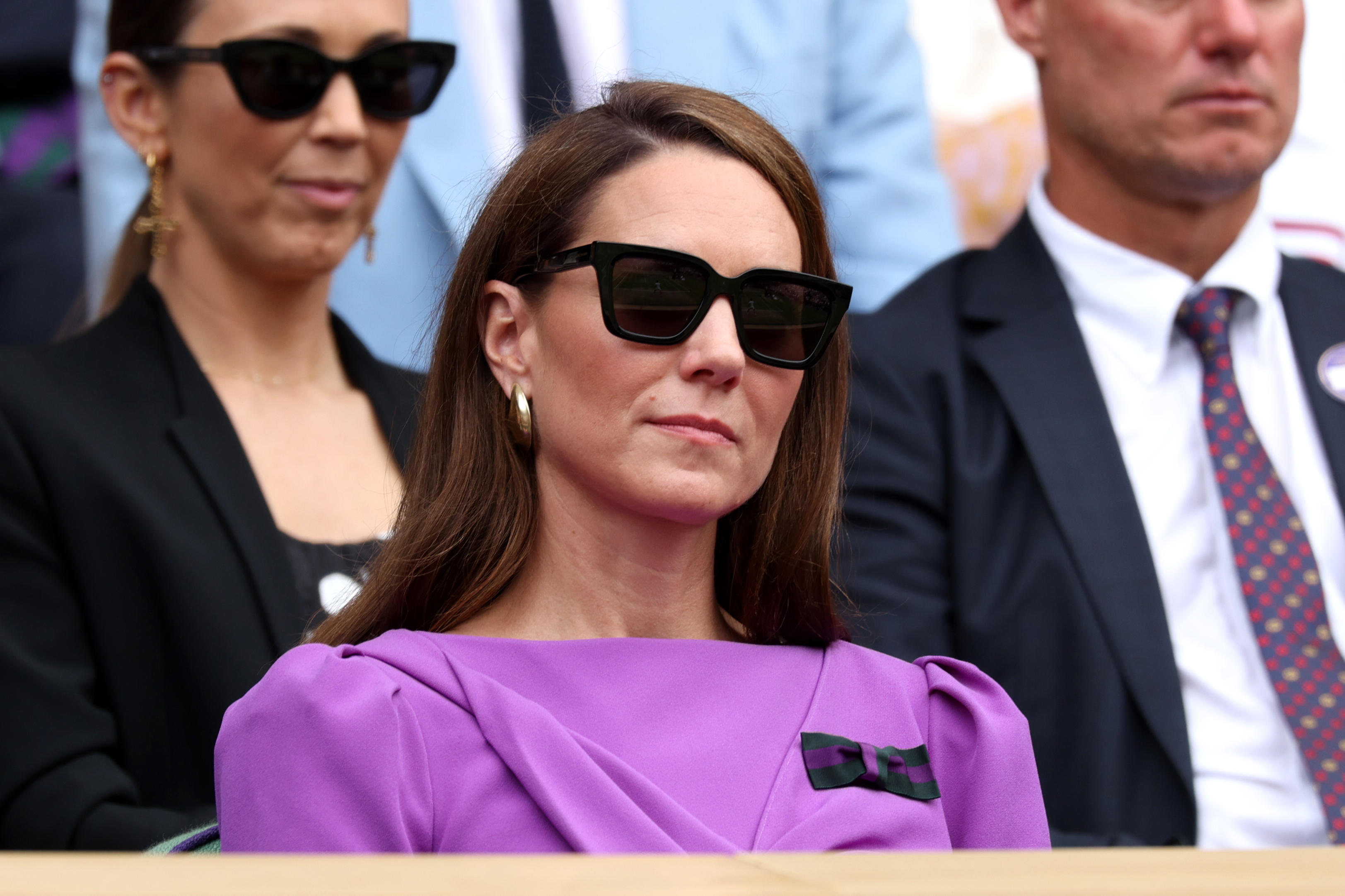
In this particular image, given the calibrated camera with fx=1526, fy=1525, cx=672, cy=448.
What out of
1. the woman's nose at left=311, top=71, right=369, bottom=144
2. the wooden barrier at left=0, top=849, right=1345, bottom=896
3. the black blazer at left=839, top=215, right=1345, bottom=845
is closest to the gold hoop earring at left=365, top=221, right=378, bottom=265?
the woman's nose at left=311, top=71, right=369, bottom=144

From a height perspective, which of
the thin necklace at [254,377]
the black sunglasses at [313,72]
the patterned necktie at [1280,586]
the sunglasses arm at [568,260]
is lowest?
the patterned necktie at [1280,586]

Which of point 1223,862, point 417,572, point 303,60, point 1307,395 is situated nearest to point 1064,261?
point 1307,395

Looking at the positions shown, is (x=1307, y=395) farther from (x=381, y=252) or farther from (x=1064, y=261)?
(x=381, y=252)

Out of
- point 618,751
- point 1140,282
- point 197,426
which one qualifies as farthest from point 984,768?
point 197,426

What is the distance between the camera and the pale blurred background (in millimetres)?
4281

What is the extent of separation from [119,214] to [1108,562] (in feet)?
7.94

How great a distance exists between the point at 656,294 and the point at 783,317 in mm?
166

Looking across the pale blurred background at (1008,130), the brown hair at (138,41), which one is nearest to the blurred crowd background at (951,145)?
the pale blurred background at (1008,130)

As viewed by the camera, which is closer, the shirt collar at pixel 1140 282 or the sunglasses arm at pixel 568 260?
the sunglasses arm at pixel 568 260

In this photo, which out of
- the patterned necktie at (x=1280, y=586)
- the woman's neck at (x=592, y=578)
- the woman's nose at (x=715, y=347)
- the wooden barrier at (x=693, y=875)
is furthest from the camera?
the patterned necktie at (x=1280, y=586)

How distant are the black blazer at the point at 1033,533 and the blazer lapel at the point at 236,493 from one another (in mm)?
1018

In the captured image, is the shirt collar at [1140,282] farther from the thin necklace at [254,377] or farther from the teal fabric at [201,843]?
the teal fabric at [201,843]

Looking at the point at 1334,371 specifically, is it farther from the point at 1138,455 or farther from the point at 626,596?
the point at 626,596

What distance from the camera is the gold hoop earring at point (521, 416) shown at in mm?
1892
